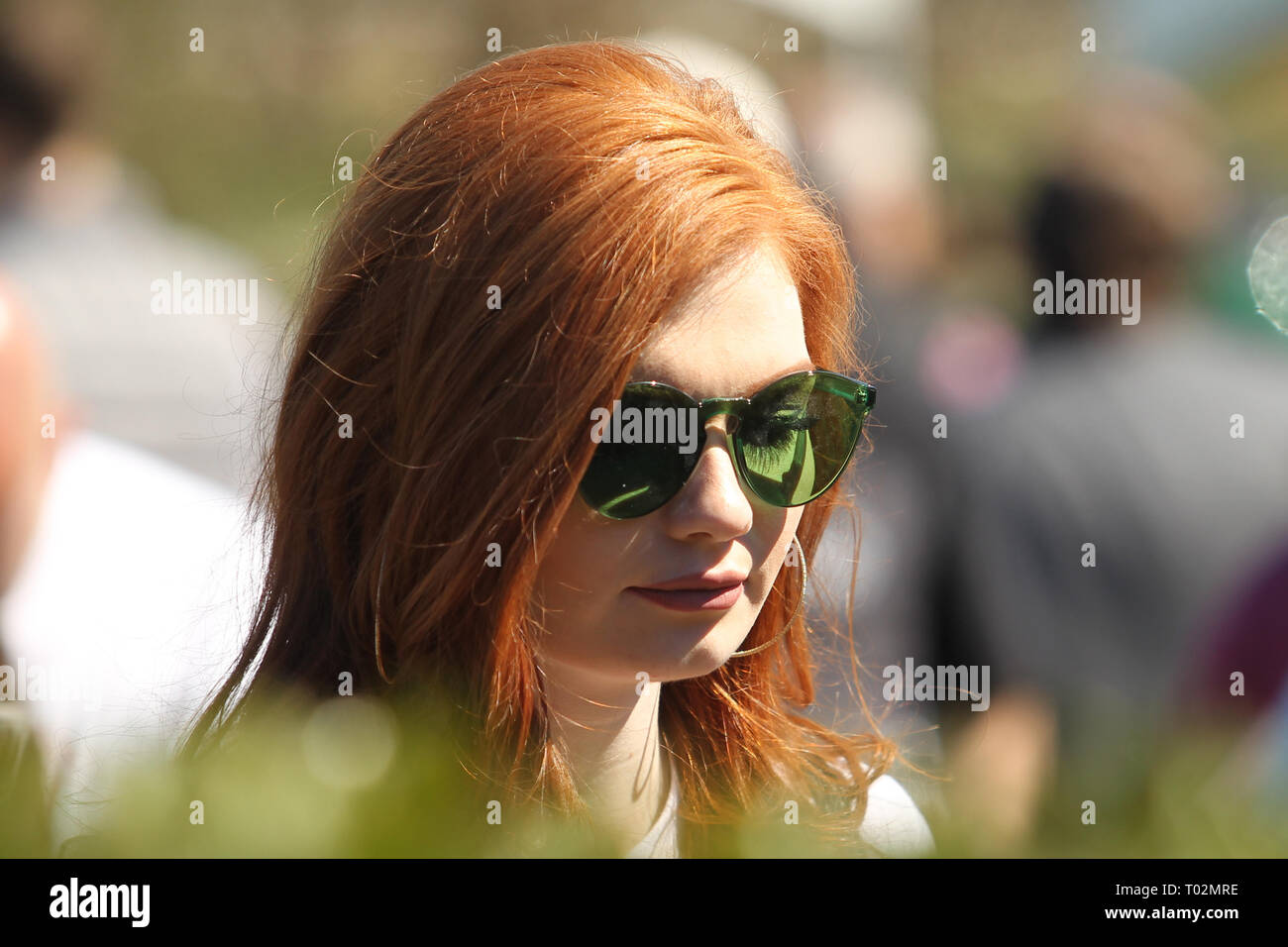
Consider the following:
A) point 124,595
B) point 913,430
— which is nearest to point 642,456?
point 124,595

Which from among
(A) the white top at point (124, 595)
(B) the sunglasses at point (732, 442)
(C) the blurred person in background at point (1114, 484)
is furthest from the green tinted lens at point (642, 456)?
(C) the blurred person in background at point (1114, 484)

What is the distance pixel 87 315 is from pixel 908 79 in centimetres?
527

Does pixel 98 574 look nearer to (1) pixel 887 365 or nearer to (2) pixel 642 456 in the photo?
(2) pixel 642 456

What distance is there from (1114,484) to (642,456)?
206 cm

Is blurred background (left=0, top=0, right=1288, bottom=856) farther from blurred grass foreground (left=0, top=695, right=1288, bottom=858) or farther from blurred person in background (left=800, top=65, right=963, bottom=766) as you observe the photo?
blurred grass foreground (left=0, top=695, right=1288, bottom=858)

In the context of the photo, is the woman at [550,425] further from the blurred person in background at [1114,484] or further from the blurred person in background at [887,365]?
the blurred person in background at [1114,484]

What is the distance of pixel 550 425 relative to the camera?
1.41m

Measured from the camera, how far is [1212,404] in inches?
122

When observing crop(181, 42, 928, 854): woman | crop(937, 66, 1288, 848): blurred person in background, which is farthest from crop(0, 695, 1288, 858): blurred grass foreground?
crop(937, 66, 1288, 848): blurred person in background

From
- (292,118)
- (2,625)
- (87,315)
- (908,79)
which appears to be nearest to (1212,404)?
(2,625)

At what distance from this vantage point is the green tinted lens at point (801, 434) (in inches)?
57.7

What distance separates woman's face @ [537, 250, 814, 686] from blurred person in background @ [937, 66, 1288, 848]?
1601 mm

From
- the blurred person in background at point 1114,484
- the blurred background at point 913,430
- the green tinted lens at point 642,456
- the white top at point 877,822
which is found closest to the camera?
the green tinted lens at point 642,456
